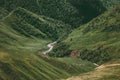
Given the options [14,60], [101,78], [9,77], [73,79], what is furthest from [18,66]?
[101,78]

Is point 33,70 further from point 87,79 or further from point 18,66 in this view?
point 87,79

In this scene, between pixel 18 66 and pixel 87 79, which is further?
pixel 18 66

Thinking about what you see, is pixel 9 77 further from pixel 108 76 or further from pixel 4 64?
pixel 108 76

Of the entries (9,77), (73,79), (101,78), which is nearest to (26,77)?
(9,77)

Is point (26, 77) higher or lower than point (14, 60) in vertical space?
lower

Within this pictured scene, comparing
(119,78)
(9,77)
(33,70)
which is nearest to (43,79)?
(33,70)

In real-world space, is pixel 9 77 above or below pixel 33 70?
below

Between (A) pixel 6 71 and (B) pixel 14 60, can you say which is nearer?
(A) pixel 6 71

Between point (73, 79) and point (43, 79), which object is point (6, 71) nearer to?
point (43, 79)
